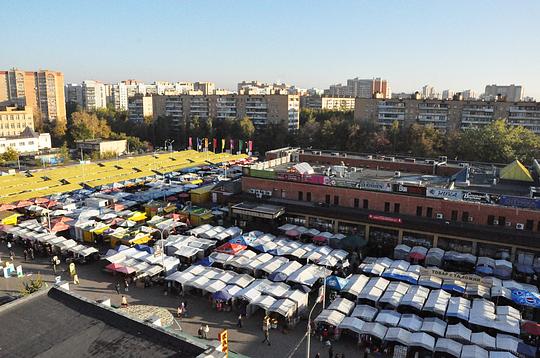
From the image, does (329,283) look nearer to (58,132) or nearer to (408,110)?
(408,110)

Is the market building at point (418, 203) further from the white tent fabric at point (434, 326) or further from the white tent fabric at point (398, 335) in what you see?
the white tent fabric at point (398, 335)

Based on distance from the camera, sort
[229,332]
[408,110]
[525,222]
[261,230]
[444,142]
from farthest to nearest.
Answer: [408,110]
[444,142]
[261,230]
[525,222]
[229,332]

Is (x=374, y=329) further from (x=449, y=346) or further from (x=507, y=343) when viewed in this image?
(x=507, y=343)

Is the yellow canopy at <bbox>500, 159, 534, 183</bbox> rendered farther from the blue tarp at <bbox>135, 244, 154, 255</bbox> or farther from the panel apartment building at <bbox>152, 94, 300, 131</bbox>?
the panel apartment building at <bbox>152, 94, 300, 131</bbox>

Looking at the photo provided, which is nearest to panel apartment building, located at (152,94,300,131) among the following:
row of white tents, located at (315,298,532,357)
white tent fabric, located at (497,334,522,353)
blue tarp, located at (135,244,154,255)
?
blue tarp, located at (135,244,154,255)

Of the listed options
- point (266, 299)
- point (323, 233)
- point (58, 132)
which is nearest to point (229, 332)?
point (266, 299)

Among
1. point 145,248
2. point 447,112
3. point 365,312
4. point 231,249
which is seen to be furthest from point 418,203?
point 447,112
